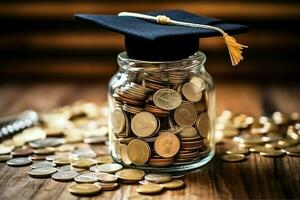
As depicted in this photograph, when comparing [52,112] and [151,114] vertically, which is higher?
[151,114]

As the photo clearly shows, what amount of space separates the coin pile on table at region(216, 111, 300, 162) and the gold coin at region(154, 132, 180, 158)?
157mm

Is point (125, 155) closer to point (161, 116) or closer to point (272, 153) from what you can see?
point (161, 116)

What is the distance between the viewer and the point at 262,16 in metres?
2.02

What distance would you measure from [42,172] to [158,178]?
21cm

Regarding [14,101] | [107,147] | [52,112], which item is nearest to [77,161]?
[107,147]

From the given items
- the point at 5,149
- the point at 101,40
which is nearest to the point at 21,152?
the point at 5,149

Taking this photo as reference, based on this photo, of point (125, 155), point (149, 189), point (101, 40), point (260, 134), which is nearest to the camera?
point (149, 189)

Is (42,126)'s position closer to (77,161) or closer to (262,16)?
(77,161)

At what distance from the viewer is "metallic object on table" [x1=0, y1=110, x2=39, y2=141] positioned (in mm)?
1401

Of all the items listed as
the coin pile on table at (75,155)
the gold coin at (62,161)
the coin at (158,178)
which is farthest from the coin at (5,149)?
the coin at (158,178)

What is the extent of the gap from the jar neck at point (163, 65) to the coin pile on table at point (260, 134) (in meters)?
0.19

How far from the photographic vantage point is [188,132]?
113 centimetres

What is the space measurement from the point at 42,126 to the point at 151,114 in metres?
0.46

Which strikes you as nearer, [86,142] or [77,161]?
[77,161]
